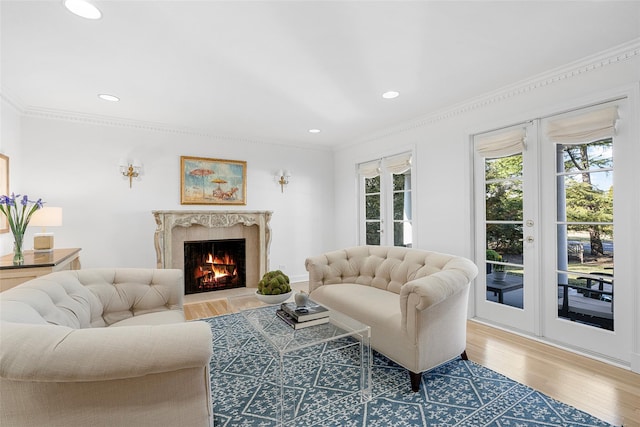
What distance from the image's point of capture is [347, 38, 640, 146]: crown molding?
7.99 ft

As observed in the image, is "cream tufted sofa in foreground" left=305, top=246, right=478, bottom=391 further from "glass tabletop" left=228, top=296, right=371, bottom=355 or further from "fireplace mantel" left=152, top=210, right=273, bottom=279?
"fireplace mantel" left=152, top=210, right=273, bottom=279

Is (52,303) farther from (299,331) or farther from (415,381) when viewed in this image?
(415,381)

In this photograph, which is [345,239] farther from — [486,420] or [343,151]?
[486,420]

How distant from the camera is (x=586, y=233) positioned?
2740mm

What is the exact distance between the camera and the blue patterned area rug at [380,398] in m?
1.84

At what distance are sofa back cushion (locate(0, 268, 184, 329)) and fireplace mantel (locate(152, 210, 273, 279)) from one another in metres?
1.96

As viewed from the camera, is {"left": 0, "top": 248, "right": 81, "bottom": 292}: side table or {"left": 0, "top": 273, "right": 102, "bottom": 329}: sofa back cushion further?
{"left": 0, "top": 248, "right": 81, "bottom": 292}: side table

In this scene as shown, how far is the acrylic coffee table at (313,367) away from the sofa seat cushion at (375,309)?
0.19 metres

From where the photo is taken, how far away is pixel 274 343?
191 centimetres

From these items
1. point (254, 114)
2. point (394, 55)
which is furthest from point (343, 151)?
point (394, 55)

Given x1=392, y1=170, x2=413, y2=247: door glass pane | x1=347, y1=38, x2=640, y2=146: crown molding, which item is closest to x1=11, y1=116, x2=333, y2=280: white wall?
x1=392, y1=170, x2=413, y2=247: door glass pane

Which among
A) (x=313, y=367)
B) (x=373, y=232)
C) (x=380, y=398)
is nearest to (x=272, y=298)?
(x=313, y=367)

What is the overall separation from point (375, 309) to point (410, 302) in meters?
0.46

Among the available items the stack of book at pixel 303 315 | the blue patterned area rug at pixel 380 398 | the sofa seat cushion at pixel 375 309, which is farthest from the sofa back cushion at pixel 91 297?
the sofa seat cushion at pixel 375 309
